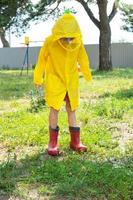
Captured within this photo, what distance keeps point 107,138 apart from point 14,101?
4.25 metres

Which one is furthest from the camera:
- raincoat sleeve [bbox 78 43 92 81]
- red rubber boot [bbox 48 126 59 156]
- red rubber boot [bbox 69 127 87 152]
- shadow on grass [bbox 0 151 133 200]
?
raincoat sleeve [bbox 78 43 92 81]

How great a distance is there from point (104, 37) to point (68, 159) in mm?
18086

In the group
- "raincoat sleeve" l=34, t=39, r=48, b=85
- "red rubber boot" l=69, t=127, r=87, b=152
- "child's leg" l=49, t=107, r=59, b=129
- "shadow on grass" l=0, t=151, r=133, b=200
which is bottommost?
"shadow on grass" l=0, t=151, r=133, b=200

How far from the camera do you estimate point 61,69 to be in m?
5.25

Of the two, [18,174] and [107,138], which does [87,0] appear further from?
[18,174]

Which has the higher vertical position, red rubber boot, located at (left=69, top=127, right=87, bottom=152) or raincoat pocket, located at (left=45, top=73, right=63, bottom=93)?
raincoat pocket, located at (left=45, top=73, right=63, bottom=93)

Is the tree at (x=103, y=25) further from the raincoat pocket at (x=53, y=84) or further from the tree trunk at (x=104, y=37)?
the raincoat pocket at (x=53, y=84)

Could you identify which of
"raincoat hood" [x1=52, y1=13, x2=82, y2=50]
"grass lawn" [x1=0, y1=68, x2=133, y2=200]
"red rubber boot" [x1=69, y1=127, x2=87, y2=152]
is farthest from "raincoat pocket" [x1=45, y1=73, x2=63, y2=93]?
"grass lawn" [x1=0, y1=68, x2=133, y2=200]

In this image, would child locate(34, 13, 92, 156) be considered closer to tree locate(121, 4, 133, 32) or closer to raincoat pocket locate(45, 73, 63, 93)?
raincoat pocket locate(45, 73, 63, 93)

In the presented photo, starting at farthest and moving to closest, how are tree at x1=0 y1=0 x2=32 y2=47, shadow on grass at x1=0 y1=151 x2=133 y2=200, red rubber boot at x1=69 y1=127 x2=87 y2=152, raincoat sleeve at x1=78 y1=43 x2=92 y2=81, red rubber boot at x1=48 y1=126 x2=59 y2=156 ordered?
tree at x1=0 y1=0 x2=32 y2=47, raincoat sleeve at x1=78 y1=43 x2=92 y2=81, red rubber boot at x1=69 y1=127 x2=87 y2=152, red rubber boot at x1=48 y1=126 x2=59 y2=156, shadow on grass at x1=0 y1=151 x2=133 y2=200

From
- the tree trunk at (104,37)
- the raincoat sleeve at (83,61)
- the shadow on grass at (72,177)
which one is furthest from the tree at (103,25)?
the shadow on grass at (72,177)

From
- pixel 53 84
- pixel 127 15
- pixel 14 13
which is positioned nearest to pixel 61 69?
pixel 53 84

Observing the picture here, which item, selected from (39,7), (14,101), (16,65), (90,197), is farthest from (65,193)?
(16,65)

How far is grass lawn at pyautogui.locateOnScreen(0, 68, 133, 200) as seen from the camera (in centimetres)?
399
